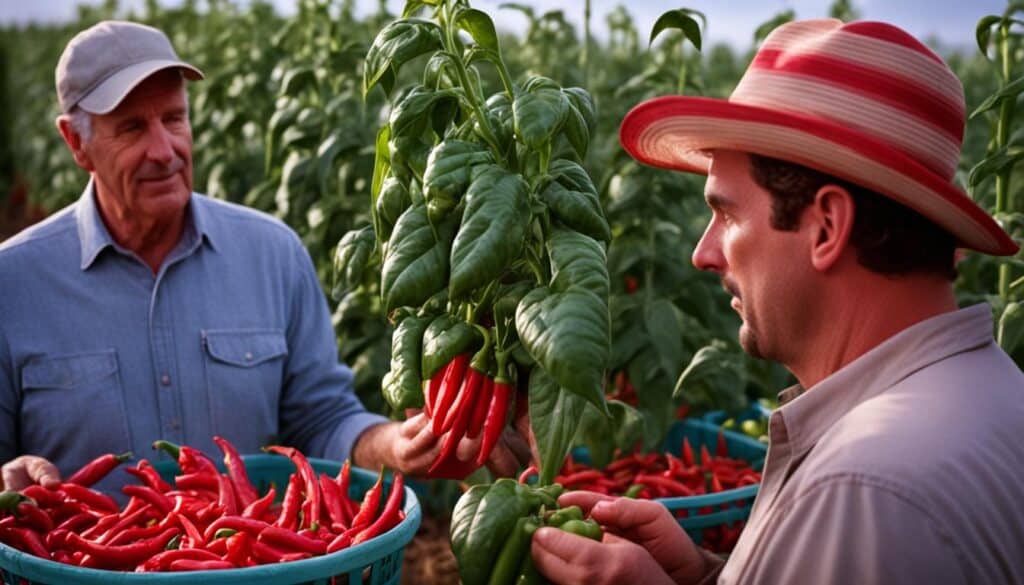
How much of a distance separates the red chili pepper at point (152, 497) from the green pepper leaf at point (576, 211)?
1.43 meters

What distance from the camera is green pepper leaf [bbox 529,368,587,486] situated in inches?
78.4

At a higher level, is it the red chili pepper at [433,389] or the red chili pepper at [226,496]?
the red chili pepper at [433,389]

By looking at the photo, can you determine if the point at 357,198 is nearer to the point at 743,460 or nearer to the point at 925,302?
the point at 743,460

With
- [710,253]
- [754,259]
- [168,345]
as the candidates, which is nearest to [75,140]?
[168,345]

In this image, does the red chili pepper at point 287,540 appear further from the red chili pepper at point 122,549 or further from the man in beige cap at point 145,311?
the man in beige cap at point 145,311

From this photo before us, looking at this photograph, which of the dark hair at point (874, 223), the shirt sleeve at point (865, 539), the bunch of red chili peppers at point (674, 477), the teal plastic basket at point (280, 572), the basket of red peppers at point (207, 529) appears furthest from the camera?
the bunch of red chili peppers at point (674, 477)

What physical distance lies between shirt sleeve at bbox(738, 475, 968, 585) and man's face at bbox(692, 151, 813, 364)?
1.19 ft

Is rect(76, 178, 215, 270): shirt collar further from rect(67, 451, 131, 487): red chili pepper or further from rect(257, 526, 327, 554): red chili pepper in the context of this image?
rect(257, 526, 327, 554): red chili pepper

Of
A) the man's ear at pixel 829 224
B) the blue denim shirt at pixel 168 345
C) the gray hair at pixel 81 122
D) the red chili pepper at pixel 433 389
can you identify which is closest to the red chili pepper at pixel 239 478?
the blue denim shirt at pixel 168 345

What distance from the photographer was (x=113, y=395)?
341 centimetres

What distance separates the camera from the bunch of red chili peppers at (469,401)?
214 centimetres

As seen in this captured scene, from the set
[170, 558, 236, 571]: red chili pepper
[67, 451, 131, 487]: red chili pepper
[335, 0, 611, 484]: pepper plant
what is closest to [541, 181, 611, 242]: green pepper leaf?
[335, 0, 611, 484]: pepper plant

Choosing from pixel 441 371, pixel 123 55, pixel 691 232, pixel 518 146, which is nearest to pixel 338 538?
pixel 441 371

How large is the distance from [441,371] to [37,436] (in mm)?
1724
